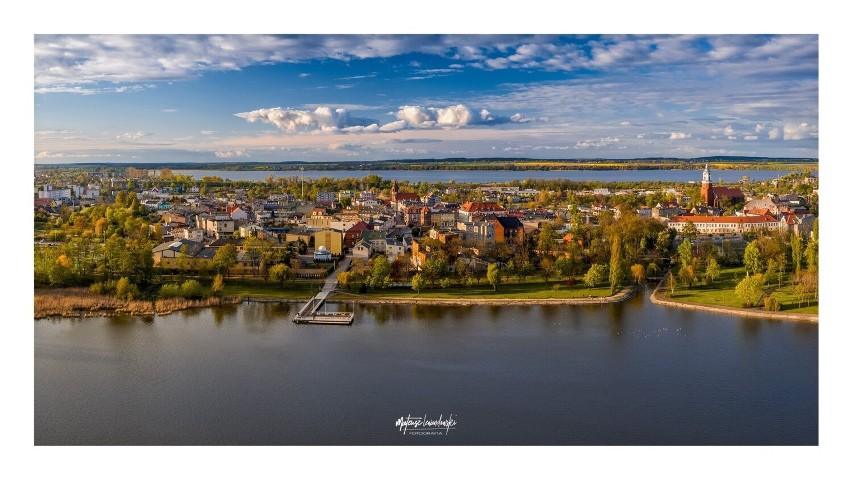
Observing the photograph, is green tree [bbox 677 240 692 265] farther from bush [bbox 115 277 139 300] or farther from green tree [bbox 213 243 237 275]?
bush [bbox 115 277 139 300]

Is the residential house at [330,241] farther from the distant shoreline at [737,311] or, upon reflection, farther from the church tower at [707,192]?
the church tower at [707,192]

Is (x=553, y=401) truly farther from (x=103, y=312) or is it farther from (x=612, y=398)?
(x=103, y=312)

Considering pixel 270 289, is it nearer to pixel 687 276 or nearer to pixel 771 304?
pixel 687 276

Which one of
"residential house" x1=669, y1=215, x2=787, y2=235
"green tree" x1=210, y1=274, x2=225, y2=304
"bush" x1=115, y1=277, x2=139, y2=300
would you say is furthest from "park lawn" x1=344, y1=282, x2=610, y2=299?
"residential house" x1=669, y1=215, x2=787, y2=235

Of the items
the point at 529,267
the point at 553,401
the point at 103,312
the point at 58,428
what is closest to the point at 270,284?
the point at 103,312

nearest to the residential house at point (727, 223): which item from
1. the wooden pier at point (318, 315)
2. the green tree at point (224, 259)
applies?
Answer: the wooden pier at point (318, 315)

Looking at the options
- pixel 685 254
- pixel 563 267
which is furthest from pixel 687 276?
pixel 563 267

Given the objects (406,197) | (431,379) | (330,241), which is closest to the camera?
(431,379)
